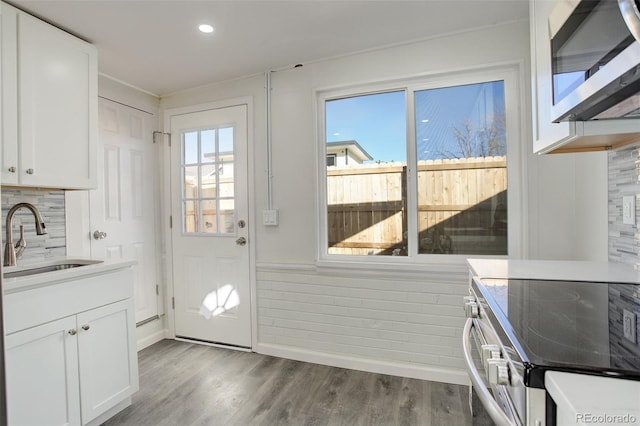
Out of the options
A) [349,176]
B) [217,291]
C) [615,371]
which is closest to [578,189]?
[349,176]

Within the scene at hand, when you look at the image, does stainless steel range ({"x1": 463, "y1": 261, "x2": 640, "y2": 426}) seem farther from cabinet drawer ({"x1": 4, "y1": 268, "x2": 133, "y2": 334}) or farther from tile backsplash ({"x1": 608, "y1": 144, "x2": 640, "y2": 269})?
cabinet drawer ({"x1": 4, "y1": 268, "x2": 133, "y2": 334})

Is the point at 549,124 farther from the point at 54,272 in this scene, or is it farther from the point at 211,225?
the point at 211,225

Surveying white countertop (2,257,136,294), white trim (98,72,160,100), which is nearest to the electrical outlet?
white countertop (2,257,136,294)

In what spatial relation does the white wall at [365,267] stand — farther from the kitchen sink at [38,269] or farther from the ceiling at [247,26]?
the kitchen sink at [38,269]

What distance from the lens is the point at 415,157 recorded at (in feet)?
7.45

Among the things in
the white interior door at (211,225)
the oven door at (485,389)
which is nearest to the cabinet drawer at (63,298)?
the white interior door at (211,225)

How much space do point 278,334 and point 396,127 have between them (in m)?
1.88

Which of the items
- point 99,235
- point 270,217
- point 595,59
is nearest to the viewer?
point 595,59

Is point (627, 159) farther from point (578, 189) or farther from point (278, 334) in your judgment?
point (278, 334)

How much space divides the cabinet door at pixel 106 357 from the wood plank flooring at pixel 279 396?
184 millimetres

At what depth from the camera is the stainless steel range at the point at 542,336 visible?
0.58 m

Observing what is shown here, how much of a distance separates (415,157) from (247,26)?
139 centimetres

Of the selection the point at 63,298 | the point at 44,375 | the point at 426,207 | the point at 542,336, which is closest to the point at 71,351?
the point at 44,375

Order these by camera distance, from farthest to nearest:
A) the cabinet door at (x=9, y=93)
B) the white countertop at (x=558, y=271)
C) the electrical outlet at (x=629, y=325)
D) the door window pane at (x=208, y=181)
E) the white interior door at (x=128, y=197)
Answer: the door window pane at (x=208, y=181), the white interior door at (x=128, y=197), the cabinet door at (x=9, y=93), the white countertop at (x=558, y=271), the electrical outlet at (x=629, y=325)
